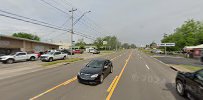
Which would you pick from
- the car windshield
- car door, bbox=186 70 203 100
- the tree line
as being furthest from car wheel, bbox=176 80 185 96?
the tree line

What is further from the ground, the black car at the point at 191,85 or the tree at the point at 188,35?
the tree at the point at 188,35

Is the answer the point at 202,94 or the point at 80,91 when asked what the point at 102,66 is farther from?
the point at 202,94

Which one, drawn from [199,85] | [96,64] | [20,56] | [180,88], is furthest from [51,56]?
[199,85]

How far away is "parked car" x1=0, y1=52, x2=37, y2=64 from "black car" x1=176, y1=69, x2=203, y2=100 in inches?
976

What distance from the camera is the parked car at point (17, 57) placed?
23.7 metres

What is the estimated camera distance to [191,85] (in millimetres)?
6316

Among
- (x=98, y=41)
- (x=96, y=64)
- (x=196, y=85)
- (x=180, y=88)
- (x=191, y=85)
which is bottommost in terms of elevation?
(x=180, y=88)

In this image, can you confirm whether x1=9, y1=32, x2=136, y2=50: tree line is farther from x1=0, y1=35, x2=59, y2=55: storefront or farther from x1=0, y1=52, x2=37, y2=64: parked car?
x1=0, y1=52, x2=37, y2=64: parked car

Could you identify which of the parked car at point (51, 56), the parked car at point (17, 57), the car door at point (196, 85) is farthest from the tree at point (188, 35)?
the car door at point (196, 85)

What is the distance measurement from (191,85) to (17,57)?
26011 millimetres

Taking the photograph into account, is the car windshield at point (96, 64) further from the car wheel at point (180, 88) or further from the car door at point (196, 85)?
the car door at point (196, 85)

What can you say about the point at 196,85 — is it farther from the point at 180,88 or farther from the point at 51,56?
the point at 51,56

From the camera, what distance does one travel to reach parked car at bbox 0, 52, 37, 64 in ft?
77.7

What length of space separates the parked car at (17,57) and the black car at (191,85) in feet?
81.3
